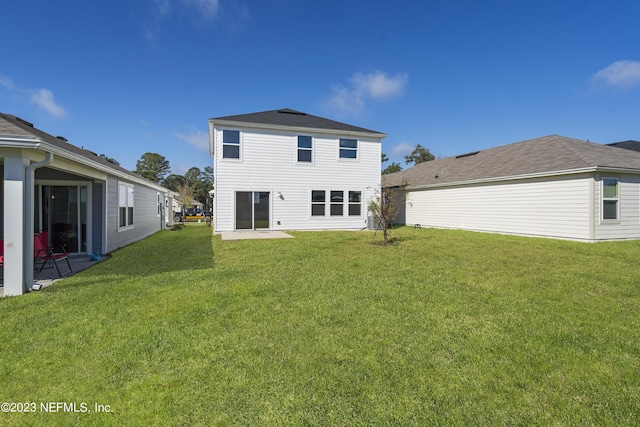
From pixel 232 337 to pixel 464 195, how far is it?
626 inches

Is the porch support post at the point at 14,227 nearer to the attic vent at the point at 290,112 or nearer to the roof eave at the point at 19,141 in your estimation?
the roof eave at the point at 19,141

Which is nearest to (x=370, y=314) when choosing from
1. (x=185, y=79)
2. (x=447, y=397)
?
(x=447, y=397)

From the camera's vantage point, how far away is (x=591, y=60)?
532 inches

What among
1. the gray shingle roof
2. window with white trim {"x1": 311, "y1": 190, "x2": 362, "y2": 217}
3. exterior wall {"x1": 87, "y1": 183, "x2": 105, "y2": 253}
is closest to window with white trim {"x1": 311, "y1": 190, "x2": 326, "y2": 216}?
window with white trim {"x1": 311, "y1": 190, "x2": 362, "y2": 217}

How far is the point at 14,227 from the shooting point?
4.98 m

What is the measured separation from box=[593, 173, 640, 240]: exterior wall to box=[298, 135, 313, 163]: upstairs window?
11.8 m

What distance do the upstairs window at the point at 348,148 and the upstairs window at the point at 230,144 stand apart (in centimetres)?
542

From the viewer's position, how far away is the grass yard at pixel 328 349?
2.22 m

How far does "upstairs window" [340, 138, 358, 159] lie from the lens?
16031 mm

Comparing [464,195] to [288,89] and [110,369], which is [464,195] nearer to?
[288,89]

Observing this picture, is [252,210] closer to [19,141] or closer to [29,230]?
[29,230]

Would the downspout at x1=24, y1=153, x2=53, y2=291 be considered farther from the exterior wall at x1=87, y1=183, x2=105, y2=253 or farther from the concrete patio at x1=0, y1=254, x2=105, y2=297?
the exterior wall at x1=87, y1=183, x2=105, y2=253

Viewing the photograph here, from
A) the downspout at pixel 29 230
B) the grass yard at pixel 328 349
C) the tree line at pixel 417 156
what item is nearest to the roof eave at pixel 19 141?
the downspout at pixel 29 230

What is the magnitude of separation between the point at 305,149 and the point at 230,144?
3.74m
